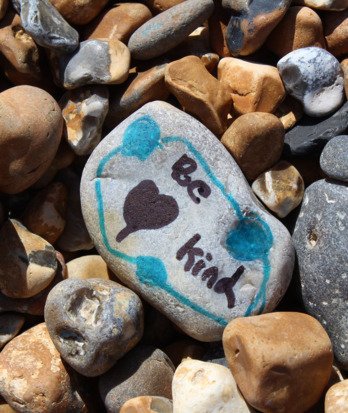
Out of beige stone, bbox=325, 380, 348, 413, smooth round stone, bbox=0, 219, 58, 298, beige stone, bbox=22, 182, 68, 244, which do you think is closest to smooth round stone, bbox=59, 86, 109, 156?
beige stone, bbox=22, 182, 68, 244

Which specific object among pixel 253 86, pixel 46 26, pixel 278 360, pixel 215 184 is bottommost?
pixel 278 360

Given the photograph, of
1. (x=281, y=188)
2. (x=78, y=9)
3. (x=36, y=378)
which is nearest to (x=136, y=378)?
(x=36, y=378)

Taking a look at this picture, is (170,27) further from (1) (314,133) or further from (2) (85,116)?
(1) (314,133)

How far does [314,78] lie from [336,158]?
26 centimetres

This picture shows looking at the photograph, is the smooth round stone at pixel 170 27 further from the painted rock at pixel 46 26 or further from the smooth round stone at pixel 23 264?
the smooth round stone at pixel 23 264

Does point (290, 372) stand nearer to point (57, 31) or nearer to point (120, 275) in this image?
point (120, 275)

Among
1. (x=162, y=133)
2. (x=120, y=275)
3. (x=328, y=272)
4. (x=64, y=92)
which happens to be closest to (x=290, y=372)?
(x=328, y=272)

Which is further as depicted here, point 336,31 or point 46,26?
point 336,31

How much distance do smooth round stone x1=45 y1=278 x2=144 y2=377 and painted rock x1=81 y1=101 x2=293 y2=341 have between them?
0.09 metres

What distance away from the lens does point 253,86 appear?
82.6 inches

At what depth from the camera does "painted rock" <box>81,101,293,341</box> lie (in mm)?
1975

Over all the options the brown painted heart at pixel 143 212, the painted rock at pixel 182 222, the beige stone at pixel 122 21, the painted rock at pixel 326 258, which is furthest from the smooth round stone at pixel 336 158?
the beige stone at pixel 122 21

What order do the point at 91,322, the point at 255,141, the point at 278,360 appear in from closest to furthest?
the point at 278,360 < the point at 91,322 < the point at 255,141

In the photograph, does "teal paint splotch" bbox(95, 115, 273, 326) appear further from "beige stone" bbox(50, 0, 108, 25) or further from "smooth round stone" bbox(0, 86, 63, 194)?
"beige stone" bbox(50, 0, 108, 25)
